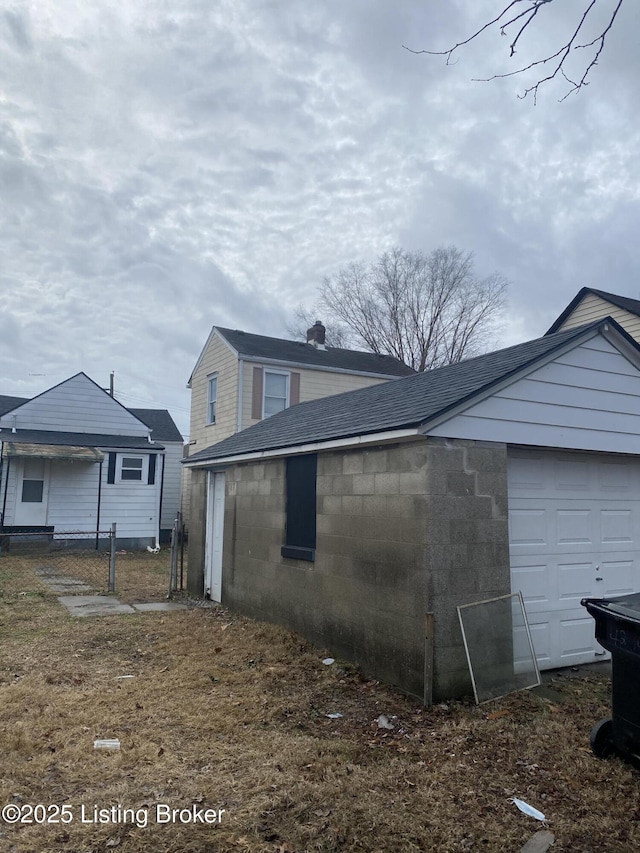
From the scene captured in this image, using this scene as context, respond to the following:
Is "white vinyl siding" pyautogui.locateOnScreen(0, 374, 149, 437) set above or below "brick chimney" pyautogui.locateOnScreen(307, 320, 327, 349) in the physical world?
below

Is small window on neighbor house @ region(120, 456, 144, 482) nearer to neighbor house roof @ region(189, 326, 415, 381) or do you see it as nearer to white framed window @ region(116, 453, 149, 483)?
white framed window @ region(116, 453, 149, 483)

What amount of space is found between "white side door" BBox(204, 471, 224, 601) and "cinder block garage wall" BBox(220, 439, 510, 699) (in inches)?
135

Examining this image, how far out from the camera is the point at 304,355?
64.2ft

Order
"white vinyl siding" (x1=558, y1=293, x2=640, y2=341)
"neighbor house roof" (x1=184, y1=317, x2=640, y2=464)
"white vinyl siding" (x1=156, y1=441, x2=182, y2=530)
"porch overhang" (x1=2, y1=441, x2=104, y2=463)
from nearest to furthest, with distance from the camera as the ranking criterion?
1. "neighbor house roof" (x1=184, y1=317, x2=640, y2=464)
2. "white vinyl siding" (x1=558, y1=293, x2=640, y2=341)
3. "porch overhang" (x1=2, y1=441, x2=104, y2=463)
4. "white vinyl siding" (x1=156, y1=441, x2=182, y2=530)

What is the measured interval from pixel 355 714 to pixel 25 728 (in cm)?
269

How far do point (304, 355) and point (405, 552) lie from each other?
14.3 metres

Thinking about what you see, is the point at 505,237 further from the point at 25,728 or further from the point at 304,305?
the point at 304,305

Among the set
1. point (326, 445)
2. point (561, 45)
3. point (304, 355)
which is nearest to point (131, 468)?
point (304, 355)

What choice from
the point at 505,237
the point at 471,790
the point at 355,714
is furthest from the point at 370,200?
the point at 471,790

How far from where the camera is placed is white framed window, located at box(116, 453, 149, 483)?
19.5 metres

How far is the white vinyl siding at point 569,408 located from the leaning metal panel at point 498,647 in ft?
5.56

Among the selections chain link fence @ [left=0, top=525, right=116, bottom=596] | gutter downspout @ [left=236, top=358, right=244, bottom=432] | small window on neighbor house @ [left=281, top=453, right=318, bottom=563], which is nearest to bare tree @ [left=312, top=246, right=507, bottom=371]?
gutter downspout @ [left=236, top=358, right=244, bottom=432]

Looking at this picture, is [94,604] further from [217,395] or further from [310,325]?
[310,325]

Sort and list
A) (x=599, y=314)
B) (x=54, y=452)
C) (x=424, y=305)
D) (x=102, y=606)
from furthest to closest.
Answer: (x=424, y=305) → (x=54, y=452) → (x=599, y=314) → (x=102, y=606)
